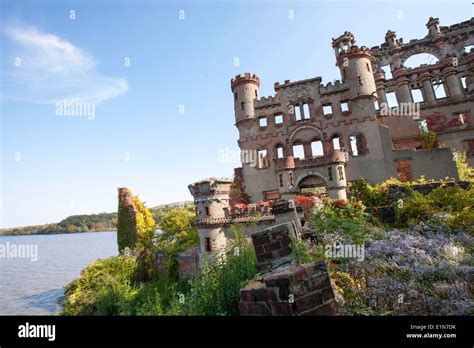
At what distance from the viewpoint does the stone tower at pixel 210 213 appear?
639 inches

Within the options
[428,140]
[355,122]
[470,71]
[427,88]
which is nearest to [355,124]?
[355,122]

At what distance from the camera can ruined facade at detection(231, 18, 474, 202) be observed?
1980 cm

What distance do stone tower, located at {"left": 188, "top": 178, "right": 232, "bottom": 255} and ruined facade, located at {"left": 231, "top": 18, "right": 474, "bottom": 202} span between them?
5.90m

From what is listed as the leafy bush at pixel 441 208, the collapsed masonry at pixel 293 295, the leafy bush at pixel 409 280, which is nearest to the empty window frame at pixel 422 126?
the leafy bush at pixel 441 208

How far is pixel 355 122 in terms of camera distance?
21.9 m

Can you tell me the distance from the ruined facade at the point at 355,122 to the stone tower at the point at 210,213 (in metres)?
5.90

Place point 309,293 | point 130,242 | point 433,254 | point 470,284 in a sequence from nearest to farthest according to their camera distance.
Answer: point 309,293 < point 470,284 < point 433,254 < point 130,242

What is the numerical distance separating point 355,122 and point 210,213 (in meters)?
15.3

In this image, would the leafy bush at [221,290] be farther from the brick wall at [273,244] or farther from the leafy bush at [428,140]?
the leafy bush at [428,140]

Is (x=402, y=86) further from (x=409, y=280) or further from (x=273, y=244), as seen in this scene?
(x=273, y=244)
